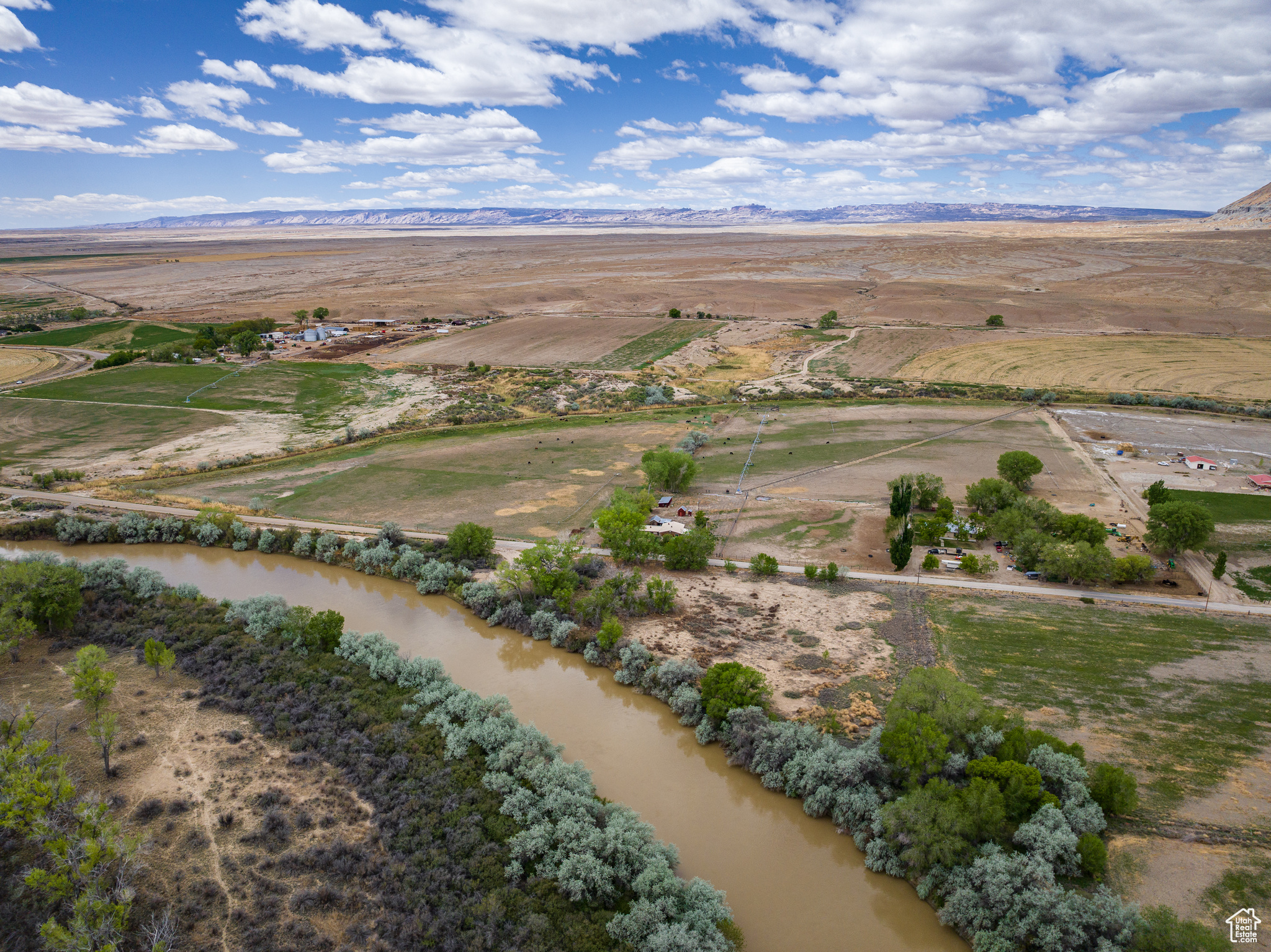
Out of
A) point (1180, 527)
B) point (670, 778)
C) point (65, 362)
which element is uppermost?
point (65, 362)

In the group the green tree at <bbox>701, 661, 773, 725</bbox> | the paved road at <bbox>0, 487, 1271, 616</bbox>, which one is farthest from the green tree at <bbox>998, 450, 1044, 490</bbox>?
the green tree at <bbox>701, 661, 773, 725</bbox>

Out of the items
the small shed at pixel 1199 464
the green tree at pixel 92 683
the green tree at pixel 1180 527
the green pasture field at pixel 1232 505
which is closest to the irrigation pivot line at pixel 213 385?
the green tree at pixel 92 683

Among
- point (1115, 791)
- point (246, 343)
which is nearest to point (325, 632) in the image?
point (1115, 791)

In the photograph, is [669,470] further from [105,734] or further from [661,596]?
[105,734]

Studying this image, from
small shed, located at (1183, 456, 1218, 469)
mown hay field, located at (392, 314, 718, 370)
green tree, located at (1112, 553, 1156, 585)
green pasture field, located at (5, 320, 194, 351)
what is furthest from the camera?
green pasture field, located at (5, 320, 194, 351)

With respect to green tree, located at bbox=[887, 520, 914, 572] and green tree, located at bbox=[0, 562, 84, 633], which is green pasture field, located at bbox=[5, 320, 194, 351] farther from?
green tree, located at bbox=[887, 520, 914, 572]

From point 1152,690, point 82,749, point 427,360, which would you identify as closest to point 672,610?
point 1152,690
